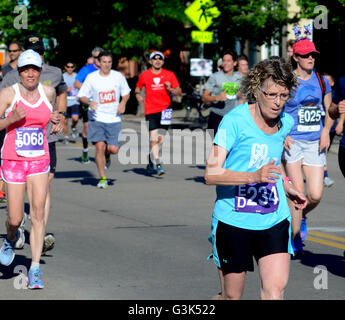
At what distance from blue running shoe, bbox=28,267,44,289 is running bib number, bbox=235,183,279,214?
2.31 m

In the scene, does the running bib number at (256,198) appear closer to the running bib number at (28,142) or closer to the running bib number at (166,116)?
the running bib number at (28,142)

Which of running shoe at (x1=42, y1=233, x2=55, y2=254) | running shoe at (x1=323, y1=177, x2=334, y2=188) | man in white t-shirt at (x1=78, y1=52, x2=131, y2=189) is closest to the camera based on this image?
running shoe at (x1=42, y1=233, x2=55, y2=254)

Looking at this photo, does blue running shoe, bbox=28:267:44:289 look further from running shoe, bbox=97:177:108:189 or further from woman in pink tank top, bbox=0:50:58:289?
running shoe, bbox=97:177:108:189

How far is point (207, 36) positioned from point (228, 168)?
62.1 feet

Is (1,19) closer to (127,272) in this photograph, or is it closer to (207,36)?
(207,36)

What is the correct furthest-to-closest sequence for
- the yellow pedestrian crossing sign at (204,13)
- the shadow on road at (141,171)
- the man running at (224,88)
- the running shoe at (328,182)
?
the yellow pedestrian crossing sign at (204,13) → the shadow on road at (141,171) → the running shoe at (328,182) → the man running at (224,88)

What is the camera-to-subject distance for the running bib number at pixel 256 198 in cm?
531

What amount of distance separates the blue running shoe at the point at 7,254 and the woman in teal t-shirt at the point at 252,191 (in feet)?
9.02

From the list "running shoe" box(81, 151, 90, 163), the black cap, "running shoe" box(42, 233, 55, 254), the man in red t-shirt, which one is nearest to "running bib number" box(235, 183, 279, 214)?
"running shoe" box(42, 233, 55, 254)

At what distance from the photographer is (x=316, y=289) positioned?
7039 millimetres

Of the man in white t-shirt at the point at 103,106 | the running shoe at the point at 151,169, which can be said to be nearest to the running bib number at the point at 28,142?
the man in white t-shirt at the point at 103,106

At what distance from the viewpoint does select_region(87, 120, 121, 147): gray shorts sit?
1385 cm
